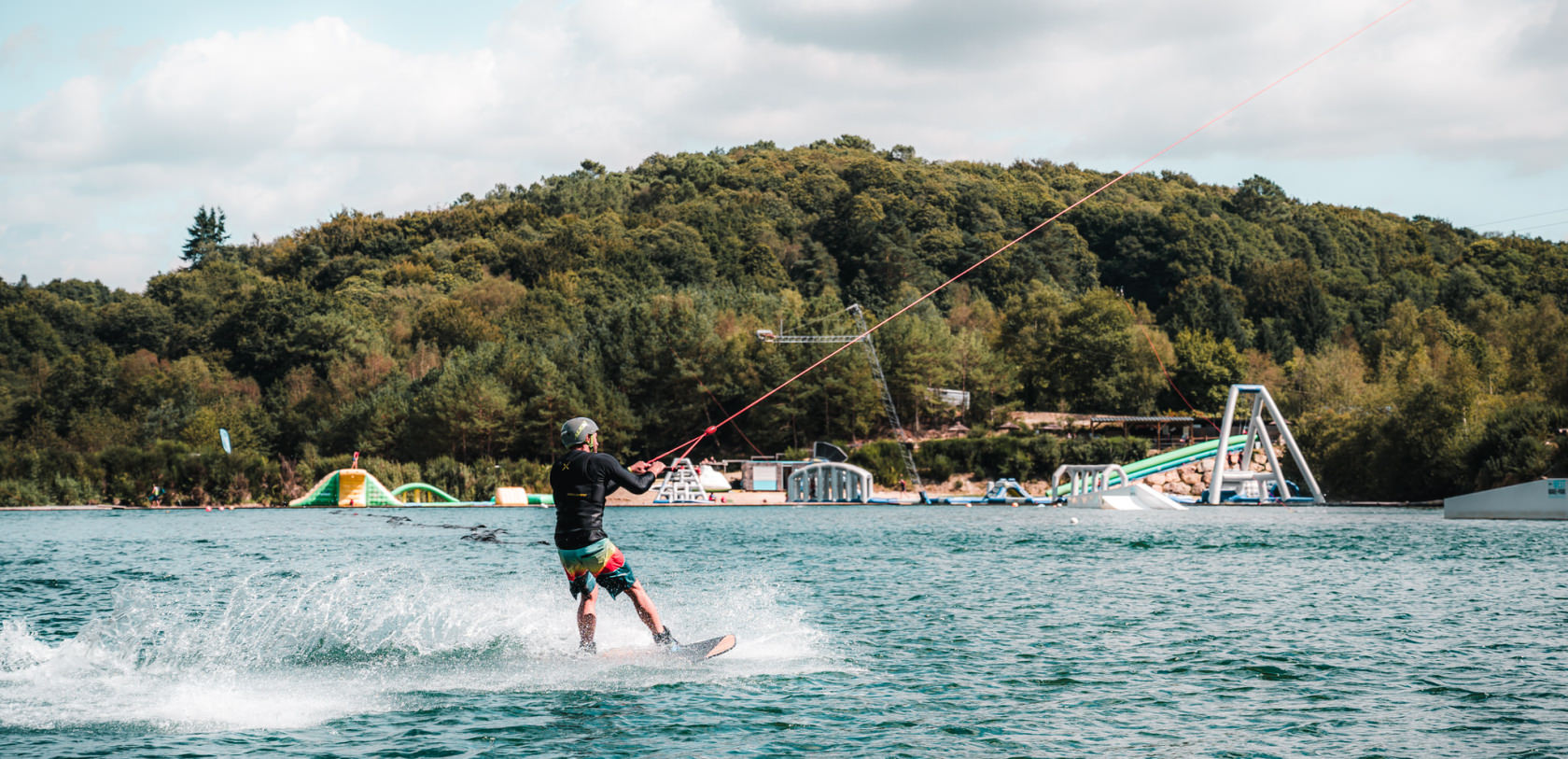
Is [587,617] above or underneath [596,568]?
underneath

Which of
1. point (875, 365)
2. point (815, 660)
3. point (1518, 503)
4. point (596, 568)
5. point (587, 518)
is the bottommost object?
point (815, 660)

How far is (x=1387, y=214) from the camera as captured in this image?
17862cm

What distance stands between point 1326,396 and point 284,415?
74.8 m

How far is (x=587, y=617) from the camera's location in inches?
503

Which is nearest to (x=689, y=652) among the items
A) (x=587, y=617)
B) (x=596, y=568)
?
(x=587, y=617)

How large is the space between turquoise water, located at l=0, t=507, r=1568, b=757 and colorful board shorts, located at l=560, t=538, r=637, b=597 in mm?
865

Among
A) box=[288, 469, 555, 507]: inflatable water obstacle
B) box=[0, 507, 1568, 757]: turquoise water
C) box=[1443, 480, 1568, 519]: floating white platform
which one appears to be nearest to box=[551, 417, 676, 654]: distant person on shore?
box=[0, 507, 1568, 757]: turquoise water

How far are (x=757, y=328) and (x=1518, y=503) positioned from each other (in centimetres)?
5825

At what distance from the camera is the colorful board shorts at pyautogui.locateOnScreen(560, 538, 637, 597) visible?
1243 cm

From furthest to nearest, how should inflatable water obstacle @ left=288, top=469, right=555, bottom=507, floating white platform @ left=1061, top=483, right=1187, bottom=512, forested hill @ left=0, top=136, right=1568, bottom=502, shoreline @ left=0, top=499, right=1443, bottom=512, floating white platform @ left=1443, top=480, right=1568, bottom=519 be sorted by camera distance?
forested hill @ left=0, top=136, right=1568, bottom=502, inflatable water obstacle @ left=288, top=469, right=555, bottom=507, shoreline @ left=0, top=499, right=1443, bottom=512, floating white platform @ left=1061, top=483, right=1187, bottom=512, floating white platform @ left=1443, top=480, right=1568, bottom=519

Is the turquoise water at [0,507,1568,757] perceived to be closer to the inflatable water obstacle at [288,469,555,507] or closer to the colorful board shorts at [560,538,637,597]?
the colorful board shorts at [560,538,637,597]

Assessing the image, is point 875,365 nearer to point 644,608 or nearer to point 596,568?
point 644,608

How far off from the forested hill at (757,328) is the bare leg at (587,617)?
59468 millimetres

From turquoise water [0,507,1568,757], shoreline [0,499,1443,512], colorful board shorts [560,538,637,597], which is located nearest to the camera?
turquoise water [0,507,1568,757]
